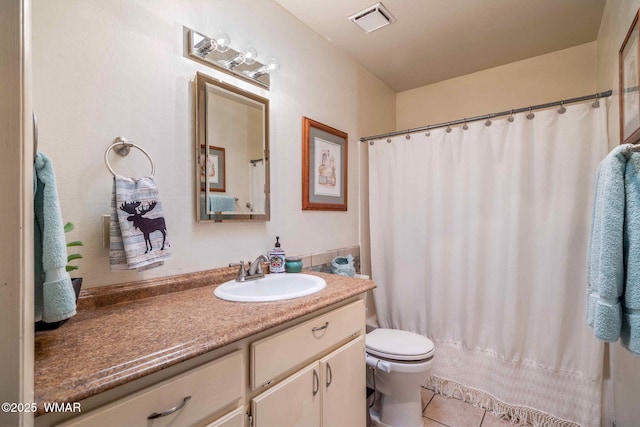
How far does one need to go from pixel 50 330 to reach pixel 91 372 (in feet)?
1.07

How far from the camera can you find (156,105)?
1131 mm

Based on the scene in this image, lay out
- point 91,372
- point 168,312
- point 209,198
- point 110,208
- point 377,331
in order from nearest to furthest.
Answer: point 91,372
point 168,312
point 110,208
point 209,198
point 377,331

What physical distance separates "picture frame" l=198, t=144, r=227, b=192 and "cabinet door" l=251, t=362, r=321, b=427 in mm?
852

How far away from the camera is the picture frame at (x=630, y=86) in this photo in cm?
101

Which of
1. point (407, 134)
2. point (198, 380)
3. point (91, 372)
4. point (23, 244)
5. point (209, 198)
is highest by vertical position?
point (407, 134)

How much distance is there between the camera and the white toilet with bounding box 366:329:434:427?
152 cm

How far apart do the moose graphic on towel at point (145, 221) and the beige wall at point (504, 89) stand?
2406mm

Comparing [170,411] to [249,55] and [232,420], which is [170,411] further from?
[249,55]

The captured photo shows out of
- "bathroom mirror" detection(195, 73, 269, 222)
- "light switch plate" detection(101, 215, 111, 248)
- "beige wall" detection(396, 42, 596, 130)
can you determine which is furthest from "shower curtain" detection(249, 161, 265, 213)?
"beige wall" detection(396, 42, 596, 130)

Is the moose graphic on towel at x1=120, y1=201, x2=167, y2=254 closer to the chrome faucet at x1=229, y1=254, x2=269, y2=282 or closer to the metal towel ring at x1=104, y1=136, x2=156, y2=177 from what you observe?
the metal towel ring at x1=104, y1=136, x2=156, y2=177

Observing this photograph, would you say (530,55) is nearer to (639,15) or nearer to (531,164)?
(531,164)

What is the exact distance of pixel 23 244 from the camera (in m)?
0.42

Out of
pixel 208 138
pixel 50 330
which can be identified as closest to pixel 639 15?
pixel 208 138

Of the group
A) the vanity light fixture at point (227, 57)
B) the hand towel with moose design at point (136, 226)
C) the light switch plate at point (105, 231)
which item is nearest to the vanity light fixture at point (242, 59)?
the vanity light fixture at point (227, 57)
